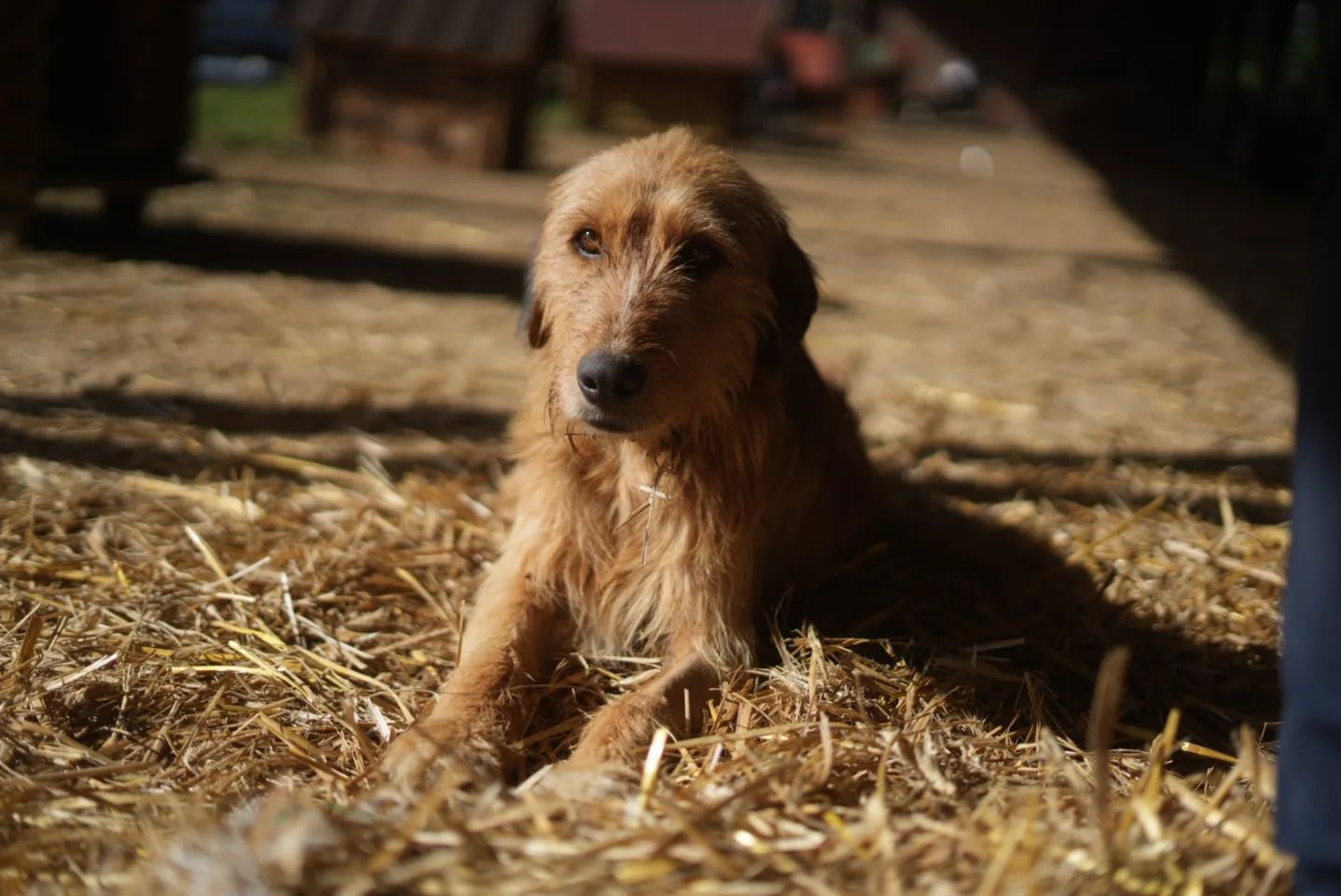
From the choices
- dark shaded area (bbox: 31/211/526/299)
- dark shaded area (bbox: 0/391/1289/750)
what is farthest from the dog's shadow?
dark shaded area (bbox: 31/211/526/299)

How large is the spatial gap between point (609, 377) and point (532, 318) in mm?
795

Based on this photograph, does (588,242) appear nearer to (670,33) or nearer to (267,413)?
(267,413)

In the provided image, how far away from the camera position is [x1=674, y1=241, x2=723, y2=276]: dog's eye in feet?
9.74

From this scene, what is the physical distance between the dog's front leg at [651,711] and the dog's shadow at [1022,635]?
1.48ft

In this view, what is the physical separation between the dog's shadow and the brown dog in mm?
421

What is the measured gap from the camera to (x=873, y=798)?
225 cm

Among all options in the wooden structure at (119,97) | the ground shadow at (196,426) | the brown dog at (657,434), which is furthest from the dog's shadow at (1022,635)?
the wooden structure at (119,97)

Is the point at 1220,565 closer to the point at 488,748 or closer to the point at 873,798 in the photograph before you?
the point at 873,798

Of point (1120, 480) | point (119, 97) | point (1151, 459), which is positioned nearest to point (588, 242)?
point (1120, 480)

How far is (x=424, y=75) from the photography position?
41.5 ft

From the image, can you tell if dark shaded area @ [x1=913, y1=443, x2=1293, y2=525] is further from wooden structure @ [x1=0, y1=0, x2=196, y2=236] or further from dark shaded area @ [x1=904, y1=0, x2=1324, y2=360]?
wooden structure @ [x1=0, y1=0, x2=196, y2=236]

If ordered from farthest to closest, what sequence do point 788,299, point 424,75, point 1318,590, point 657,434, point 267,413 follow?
point 424,75
point 267,413
point 788,299
point 657,434
point 1318,590

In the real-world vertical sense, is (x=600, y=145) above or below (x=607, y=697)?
above

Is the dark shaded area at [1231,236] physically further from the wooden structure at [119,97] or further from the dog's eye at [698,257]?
the wooden structure at [119,97]
